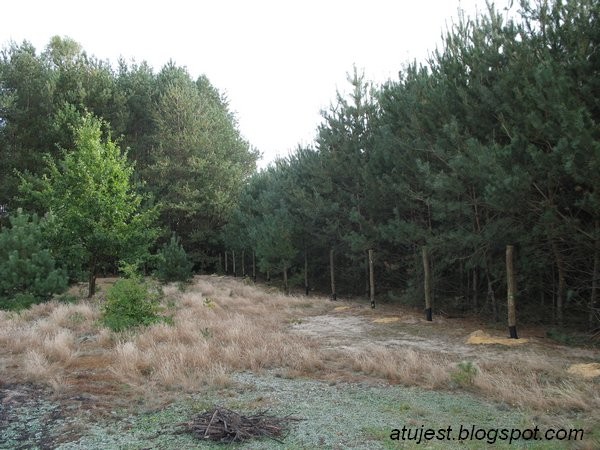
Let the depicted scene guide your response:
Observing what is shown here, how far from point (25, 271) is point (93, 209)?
8.77ft

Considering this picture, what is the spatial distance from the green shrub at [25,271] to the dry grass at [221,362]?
95.9 inches

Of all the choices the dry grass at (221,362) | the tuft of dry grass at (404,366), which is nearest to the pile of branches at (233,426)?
the dry grass at (221,362)

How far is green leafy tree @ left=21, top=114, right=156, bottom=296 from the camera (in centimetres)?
1421

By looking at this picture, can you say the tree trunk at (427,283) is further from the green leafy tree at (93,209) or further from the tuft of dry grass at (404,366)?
the green leafy tree at (93,209)

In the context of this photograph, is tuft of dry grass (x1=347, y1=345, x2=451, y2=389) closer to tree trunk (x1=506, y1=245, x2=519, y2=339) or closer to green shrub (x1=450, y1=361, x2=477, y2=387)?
green shrub (x1=450, y1=361, x2=477, y2=387)

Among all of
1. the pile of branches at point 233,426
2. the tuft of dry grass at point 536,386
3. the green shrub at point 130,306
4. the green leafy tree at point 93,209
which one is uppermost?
the green leafy tree at point 93,209

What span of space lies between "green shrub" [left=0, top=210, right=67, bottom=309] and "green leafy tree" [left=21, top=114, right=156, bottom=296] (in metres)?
1.10

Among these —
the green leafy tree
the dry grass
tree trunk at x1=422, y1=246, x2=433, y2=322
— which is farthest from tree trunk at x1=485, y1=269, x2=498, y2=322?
the green leafy tree

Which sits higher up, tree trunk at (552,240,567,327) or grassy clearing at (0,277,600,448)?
tree trunk at (552,240,567,327)

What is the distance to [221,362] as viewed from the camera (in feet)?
23.3

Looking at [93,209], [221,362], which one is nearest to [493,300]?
[221,362]

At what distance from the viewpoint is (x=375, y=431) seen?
4336mm

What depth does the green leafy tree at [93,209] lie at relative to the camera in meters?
14.2

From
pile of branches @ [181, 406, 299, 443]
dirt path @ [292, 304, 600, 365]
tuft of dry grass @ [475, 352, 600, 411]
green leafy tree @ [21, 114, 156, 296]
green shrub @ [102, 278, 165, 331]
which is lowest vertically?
dirt path @ [292, 304, 600, 365]
